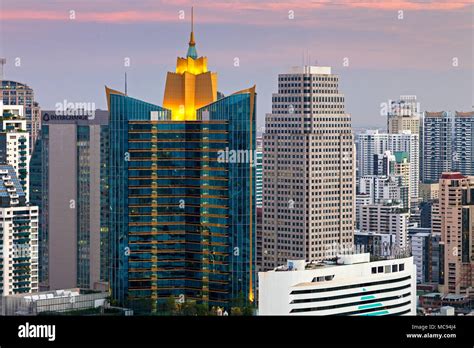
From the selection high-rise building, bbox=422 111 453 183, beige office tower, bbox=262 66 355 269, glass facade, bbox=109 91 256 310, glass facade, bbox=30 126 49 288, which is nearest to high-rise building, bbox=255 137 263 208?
beige office tower, bbox=262 66 355 269

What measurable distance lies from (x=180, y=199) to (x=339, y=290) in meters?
4.71

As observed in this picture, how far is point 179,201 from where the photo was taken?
42.7 ft

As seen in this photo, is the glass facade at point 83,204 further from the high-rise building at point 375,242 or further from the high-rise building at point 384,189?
the high-rise building at point 384,189

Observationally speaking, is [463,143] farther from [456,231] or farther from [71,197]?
[71,197]

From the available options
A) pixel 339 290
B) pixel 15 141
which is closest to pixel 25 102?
pixel 15 141

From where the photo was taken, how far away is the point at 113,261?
1251 cm

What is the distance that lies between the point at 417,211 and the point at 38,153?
6349 mm

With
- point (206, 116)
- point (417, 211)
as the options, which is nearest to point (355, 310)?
point (206, 116)

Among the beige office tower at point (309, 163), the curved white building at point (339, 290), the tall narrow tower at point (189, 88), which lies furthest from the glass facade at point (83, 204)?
the curved white building at point (339, 290)

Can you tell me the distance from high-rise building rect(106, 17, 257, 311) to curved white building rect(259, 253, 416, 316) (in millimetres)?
2349

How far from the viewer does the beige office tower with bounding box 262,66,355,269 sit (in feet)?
53.3

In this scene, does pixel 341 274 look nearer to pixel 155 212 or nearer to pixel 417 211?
pixel 155 212

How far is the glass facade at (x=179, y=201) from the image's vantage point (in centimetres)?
1230

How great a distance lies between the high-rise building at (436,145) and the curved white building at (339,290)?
23.6ft
